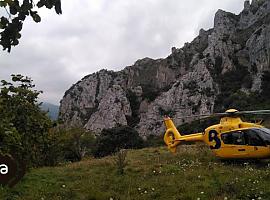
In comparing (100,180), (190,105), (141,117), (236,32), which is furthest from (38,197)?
(236,32)

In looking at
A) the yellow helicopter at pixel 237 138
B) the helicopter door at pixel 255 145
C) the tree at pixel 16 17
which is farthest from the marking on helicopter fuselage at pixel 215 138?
the tree at pixel 16 17

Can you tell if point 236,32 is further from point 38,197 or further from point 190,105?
point 38,197

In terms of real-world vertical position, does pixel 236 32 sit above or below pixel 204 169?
above

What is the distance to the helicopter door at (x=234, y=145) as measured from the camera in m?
16.1

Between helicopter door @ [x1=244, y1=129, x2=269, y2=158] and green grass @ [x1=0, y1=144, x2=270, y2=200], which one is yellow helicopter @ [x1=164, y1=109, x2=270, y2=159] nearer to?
helicopter door @ [x1=244, y1=129, x2=269, y2=158]

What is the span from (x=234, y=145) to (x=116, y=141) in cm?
3674

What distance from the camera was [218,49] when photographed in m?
110

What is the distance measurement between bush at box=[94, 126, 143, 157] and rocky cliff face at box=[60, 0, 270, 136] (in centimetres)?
3189

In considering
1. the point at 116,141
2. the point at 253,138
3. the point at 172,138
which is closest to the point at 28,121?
the point at 172,138

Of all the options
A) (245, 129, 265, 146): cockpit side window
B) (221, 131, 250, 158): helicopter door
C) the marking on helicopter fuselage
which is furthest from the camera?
the marking on helicopter fuselage

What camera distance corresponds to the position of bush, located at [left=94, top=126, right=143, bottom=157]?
5059 cm

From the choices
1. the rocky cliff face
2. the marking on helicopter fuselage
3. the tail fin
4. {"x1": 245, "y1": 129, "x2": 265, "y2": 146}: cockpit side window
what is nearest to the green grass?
the marking on helicopter fuselage

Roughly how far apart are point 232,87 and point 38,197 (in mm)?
97798

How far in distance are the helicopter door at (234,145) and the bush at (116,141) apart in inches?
1328
